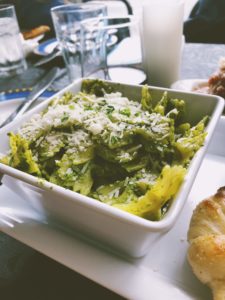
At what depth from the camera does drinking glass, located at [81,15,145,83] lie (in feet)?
4.82

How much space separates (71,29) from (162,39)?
617mm

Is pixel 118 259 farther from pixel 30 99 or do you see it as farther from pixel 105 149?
pixel 30 99

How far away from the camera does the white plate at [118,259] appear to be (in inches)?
19.9

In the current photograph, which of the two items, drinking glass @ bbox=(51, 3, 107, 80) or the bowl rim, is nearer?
the bowl rim

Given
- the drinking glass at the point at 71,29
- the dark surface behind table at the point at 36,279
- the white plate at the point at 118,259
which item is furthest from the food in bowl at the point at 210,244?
the drinking glass at the point at 71,29

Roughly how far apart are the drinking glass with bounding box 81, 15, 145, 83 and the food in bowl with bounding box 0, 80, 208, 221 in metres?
0.72

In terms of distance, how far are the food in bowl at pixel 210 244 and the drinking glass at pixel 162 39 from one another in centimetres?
92

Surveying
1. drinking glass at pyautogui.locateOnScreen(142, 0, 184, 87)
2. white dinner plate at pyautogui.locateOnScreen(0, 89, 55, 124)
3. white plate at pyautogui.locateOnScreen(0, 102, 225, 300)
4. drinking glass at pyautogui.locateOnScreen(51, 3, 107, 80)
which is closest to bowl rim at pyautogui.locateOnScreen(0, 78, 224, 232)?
white plate at pyautogui.locateOnScreen(0, 102, 225, 300)

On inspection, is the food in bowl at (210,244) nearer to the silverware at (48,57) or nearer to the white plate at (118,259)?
the white plate at (118,259)

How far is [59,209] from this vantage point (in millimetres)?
587

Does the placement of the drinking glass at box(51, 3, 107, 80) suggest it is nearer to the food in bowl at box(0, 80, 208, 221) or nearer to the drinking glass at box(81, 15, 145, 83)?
the drinking glass at box(81, 15, 145, 83)

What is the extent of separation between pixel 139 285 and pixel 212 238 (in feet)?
0.51

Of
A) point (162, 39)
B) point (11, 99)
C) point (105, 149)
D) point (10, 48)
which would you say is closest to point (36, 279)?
point (105, 149)

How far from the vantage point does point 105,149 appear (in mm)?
661
